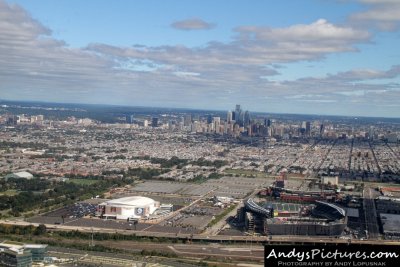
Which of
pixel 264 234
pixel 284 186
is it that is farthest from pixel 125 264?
pixel 284 186

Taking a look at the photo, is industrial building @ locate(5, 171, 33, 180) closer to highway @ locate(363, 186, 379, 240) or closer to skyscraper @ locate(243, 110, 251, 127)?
highway @ locate(363, 186, 379, 240)

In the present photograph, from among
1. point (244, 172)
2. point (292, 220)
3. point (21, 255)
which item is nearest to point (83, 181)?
point (244, 172)

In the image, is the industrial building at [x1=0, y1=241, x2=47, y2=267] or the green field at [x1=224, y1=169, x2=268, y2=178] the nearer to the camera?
the industrial building at [x1=0, y1=241, x2=47, y2=267]

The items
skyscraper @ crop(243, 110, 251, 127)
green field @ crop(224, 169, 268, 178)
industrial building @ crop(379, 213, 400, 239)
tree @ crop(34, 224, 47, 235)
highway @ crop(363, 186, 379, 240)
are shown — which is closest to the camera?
tree @ crop(34, 224, 47, 235)

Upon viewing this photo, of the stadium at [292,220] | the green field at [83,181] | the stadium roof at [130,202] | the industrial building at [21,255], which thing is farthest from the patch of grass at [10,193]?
the industrial building at [21,255]

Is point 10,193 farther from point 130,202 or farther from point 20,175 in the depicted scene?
point 130,202

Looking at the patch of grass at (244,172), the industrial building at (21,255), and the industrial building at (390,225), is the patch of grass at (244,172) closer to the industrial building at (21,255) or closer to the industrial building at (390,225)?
the industrial building at (390,225)

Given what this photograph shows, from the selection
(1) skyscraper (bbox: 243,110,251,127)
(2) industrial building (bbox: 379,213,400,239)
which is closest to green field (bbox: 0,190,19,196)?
(2) industrial building (bbox: 379,213,400,239)

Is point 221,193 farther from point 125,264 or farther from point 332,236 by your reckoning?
point 125,264
